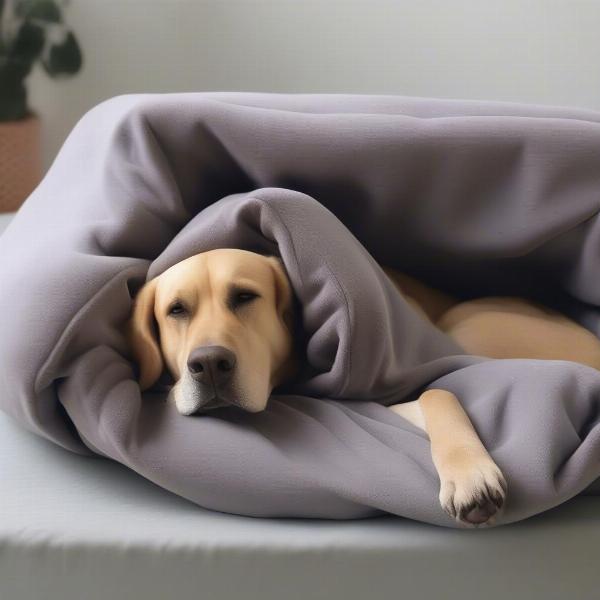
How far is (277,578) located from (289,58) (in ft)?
7.69

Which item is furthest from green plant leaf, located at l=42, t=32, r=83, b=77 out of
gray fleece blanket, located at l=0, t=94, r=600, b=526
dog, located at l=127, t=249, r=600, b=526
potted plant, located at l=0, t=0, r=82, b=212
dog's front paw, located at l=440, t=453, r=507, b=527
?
dog's front paw, located at l=440, t=453, r=507, b=527

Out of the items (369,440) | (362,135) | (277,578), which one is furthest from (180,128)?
(277,578)

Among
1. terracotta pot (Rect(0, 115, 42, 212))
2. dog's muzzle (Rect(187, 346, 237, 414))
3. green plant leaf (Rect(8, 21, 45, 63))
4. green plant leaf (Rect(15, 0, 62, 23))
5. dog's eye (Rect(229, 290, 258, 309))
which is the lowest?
terracotta pot (Rect(0, 115, 42, 212))

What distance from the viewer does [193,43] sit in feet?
10.3

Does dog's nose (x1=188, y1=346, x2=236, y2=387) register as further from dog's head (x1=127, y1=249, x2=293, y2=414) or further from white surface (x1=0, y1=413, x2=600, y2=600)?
white surface (x1=0, y1=413, x2=600, y2=600)

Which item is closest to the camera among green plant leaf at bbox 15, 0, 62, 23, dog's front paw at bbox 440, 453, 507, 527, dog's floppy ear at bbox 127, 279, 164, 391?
dog's front paw at bbox 440, 453, 507, 527

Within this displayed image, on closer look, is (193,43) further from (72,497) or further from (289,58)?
(72,497)

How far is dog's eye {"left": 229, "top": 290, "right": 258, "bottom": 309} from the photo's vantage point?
1.24 meters

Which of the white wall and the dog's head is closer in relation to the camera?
the dog's head

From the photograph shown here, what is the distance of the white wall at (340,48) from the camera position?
2.99 m

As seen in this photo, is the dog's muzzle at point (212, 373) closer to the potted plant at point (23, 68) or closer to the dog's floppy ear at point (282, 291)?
the dog's floppy ear at point (282, 291)

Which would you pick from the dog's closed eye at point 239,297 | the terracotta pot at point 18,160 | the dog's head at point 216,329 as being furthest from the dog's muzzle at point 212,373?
the terracotta pot at point 18,160

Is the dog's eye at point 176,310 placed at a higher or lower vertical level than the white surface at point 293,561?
higher

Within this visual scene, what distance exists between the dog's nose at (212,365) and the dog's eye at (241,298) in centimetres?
10
